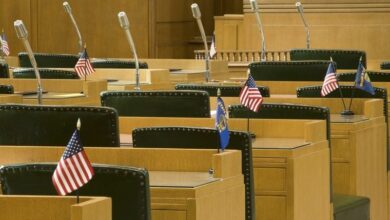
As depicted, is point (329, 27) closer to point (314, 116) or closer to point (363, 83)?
point (363, 83)

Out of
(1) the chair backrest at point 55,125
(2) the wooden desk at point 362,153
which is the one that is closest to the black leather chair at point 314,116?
(2) the wooden desk at point 362,153

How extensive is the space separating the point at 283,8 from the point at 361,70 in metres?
8.25

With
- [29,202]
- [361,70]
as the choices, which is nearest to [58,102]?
[361,70]

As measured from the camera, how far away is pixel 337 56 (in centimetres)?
1195

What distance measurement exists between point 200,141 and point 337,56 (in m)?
6.57

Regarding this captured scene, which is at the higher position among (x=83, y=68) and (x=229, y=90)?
(x=83, y=68)

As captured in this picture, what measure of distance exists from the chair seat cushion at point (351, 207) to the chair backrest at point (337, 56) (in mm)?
4768

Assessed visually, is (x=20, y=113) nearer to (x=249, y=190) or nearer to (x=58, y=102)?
(x=249, y=190)

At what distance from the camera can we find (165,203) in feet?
15.6

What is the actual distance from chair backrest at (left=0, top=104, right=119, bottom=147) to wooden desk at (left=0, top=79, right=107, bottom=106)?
2.26 metres

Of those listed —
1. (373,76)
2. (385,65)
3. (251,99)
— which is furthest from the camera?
(385,65)

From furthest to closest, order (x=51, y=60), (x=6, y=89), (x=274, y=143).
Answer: (x=51, y=60)
(x=6, y=89)
(x=274, y=143)

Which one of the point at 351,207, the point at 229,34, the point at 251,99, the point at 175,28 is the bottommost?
the point at 351,207

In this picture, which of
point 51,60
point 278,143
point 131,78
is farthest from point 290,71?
point 278,143
